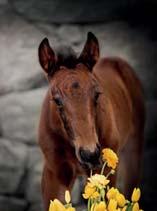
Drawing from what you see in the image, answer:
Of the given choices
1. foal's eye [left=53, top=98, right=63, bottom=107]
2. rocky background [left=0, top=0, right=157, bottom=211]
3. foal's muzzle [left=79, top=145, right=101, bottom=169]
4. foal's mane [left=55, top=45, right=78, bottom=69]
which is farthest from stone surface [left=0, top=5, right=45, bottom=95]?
foal's muzzle [left=79, top=145, right=101, bottom=169]

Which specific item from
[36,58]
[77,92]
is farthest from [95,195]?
[36,58]

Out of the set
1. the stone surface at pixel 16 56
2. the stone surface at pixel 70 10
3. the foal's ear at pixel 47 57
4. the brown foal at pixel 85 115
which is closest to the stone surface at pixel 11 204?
the brown foal at pixel 85 115

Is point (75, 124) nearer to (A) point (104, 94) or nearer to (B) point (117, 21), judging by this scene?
(A) point (104, 94)

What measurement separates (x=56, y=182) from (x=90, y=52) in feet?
1.67

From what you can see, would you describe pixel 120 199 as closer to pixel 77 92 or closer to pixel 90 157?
pixel 90 157

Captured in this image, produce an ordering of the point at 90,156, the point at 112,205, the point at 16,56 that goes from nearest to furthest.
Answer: the point at 112,205 < the point at 90,156 < the point at 16,56

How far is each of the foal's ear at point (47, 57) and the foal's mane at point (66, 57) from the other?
25 millimetres

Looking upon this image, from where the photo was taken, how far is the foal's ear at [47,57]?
250cm

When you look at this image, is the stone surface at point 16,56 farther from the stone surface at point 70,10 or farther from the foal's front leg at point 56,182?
the foal's front leg at point 56,182

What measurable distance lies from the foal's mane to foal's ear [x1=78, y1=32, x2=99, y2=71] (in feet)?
0.10

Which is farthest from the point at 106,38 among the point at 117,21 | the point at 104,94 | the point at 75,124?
the point at 75,124

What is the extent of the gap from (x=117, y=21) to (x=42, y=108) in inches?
18.5

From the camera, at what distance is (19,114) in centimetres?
264

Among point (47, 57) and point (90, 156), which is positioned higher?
point (47, 57)
